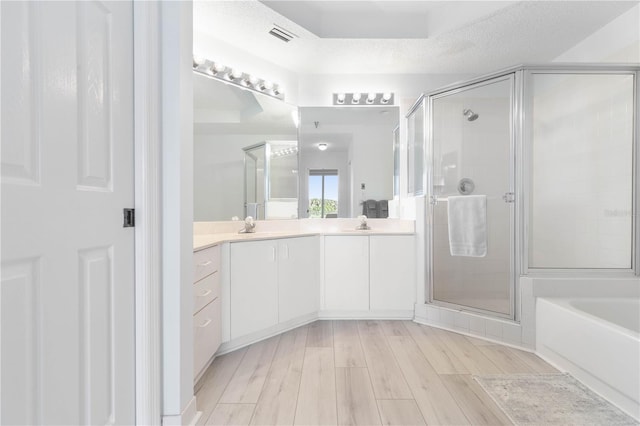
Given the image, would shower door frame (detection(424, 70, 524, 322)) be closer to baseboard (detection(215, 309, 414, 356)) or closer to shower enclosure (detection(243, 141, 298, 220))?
baseboard (detection(215, 309, 414, 356))

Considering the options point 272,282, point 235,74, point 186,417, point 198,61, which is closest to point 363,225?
point 272,282

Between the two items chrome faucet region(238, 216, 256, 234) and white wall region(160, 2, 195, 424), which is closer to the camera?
white wall region(160, 2, 195, 424)

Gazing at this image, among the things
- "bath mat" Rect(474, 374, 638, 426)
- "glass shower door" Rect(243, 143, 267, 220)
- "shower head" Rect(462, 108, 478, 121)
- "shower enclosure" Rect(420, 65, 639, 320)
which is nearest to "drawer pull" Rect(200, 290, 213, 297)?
"glass shower door" Rect(243, 143, 267, 220)

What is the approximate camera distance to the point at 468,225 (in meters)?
2.61

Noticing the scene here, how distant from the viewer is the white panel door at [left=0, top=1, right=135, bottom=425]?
2.39 ft

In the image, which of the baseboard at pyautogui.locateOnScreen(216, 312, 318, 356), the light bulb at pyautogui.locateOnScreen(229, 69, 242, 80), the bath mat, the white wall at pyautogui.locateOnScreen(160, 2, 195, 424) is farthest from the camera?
the light bulb at pyautogui.locateOnScreen(229, 69, 242, 80)

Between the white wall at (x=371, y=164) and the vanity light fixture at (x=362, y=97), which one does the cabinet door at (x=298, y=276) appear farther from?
the vanity light fixture at (x=362, y=97)

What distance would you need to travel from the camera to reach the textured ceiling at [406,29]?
7.57 ft

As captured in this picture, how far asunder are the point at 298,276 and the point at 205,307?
0.93 metres

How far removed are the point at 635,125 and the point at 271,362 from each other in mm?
3128

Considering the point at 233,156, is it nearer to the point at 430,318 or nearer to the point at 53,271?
the point at 53,271

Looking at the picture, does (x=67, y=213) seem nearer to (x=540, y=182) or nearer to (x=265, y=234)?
(x=265, y=234)

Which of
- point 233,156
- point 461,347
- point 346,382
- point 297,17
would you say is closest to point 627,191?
point 461,347

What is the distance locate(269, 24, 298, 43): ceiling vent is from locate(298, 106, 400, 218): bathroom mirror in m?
0.72
